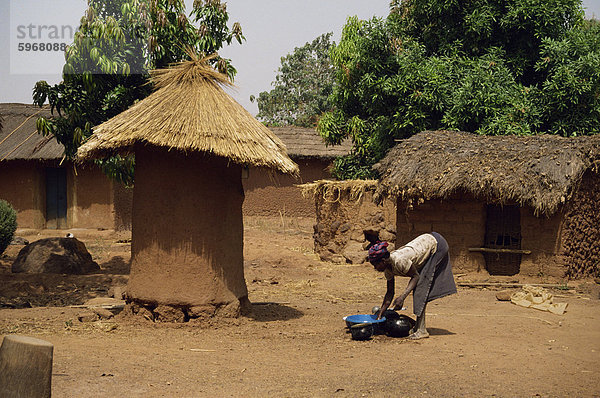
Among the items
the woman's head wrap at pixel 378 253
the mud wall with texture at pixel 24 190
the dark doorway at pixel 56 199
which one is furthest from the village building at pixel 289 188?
the woman's head wrap at pixel 378 253

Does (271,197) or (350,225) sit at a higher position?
(271,197)

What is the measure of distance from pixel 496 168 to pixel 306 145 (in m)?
10.8

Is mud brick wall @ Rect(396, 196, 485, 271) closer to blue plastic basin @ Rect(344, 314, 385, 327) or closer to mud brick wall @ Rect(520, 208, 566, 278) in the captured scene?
mud brick wall @ Rect(520, 208, 566, 278)

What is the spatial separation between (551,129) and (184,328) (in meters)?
11.5

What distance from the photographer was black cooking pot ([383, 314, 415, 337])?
671cm

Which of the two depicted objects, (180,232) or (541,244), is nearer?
(180,232)

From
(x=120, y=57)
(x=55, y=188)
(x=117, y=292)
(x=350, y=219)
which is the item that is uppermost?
(x=120, y=57)

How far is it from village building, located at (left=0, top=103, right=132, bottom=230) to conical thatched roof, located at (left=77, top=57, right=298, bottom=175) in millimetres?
10326

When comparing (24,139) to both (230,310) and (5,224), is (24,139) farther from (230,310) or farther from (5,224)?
(230,310)

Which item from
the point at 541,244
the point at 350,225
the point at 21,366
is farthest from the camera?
the point at 350,225

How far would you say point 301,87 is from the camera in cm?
2958

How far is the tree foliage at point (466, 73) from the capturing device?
14812 mm

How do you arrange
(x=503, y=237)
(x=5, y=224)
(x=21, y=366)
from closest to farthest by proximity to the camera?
(x=21, y=366)
(x=503, y=237)
(x=5, y=224)

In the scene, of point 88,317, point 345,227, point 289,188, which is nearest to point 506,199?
point 345,227
